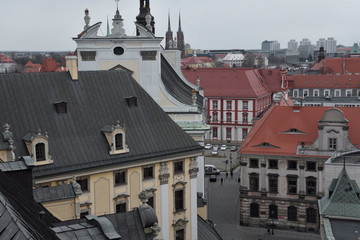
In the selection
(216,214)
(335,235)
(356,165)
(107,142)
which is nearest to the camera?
(335,235)

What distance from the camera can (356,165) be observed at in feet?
127

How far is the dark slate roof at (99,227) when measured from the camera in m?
15.2

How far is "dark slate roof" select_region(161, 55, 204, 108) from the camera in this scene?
41.4 metres

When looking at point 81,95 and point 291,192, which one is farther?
point 291,192

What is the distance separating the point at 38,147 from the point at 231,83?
64676 millimetres

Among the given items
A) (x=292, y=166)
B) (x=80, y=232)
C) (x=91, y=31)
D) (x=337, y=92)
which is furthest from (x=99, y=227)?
(x=337, y=92)

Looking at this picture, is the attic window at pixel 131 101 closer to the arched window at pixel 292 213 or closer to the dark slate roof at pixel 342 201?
the dark slate roof at pixel 342 201

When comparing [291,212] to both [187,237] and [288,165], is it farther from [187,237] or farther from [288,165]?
[187,237]

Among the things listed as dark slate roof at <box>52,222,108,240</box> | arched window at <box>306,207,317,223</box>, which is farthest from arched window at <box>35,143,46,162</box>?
arched window at <box>306,207,317,223</box>

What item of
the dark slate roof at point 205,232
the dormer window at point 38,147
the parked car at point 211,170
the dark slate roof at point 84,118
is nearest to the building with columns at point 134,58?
the dark slate roof at point 205,232

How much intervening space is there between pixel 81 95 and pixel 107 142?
11.1 ft

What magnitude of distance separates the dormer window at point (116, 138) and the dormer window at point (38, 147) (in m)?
3.60

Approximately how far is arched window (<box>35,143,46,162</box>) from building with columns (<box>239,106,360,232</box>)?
23.2m

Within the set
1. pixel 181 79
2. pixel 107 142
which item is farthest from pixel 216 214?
pixel 107 142
